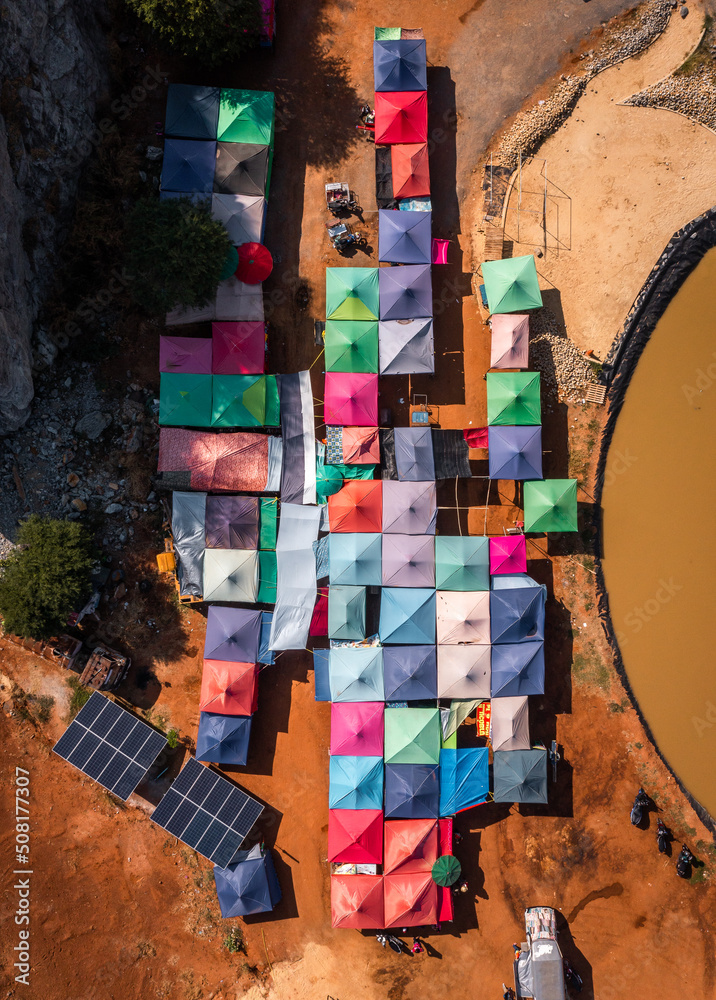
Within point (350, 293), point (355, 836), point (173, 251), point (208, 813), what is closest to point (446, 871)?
point (355, 836)

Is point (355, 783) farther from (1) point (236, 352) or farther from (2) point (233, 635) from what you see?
(1) point (236, 352)

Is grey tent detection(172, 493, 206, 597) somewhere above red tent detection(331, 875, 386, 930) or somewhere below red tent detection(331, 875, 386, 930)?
above

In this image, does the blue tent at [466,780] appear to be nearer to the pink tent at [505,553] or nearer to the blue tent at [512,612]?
the blue tent at [512,612]

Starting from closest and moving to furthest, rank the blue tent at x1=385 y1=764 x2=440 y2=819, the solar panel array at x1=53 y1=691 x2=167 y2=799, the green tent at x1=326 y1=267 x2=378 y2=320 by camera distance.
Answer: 1. the solar panel array at x1=53 y1=691 x2=167 y2=799
2. the blue tent at x1=385 y1=764 x2=440 y2=819
3. the green tent at x1=326 y1=267 x2=378 y2=320

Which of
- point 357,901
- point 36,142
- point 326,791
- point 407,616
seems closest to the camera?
point 36,142

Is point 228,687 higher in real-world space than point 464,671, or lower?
lower

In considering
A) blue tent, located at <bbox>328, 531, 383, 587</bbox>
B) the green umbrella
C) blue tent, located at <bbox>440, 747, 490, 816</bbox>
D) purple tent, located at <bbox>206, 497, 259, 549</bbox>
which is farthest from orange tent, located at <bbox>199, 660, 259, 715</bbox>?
the green umbrella

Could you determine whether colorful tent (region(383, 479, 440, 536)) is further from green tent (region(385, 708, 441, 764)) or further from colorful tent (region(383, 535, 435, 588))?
green tent (region(385, 708, 441, 764))

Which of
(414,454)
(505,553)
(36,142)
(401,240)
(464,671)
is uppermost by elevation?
(36,142)
